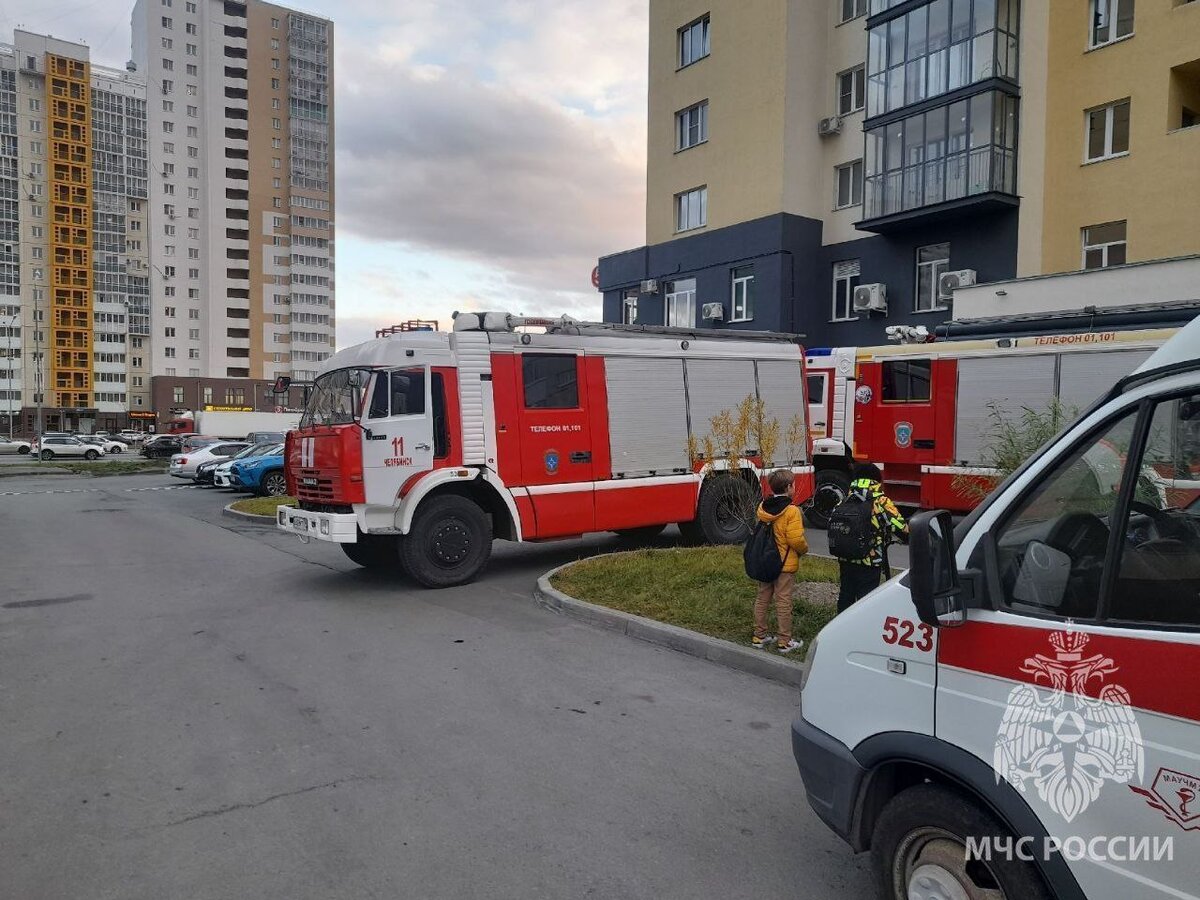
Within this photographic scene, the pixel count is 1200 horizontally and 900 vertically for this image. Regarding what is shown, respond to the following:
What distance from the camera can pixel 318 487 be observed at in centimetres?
974

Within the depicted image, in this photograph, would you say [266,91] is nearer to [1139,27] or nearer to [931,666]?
[1139,27]

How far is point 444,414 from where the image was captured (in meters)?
9.66

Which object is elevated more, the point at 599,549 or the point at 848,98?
the point at 848,98

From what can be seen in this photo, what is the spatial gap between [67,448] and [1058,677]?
60.8 m

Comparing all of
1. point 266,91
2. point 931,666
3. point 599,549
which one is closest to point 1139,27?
point 599,549

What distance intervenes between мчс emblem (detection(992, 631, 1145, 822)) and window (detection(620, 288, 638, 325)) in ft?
98.1

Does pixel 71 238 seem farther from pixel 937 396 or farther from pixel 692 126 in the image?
pixel 937 396

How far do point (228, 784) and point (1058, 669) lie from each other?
3.97 meters

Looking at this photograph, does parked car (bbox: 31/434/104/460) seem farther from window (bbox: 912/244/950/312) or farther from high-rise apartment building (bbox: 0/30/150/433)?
window (bbox: 912/244/950/312)

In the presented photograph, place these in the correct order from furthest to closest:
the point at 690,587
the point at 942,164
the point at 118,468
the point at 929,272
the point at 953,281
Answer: the point at 118,468
the point at 929,272
the point at 942,164
the point at 953,281
the point at 690,587

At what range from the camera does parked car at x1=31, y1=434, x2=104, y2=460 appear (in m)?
50.8

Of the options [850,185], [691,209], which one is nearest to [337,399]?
[850,185]

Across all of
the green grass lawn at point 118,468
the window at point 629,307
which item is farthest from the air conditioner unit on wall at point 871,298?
the green grass lawn at point 118,468

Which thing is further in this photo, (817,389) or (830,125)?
(830,125)
